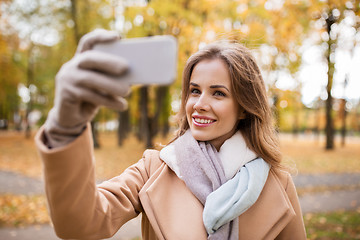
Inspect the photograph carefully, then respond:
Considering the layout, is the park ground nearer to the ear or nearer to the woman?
the woman

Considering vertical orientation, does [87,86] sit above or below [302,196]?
above

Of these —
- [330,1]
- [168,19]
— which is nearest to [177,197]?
[330,1]

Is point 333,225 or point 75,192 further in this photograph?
point 333,225

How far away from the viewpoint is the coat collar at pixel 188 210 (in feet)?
5.15

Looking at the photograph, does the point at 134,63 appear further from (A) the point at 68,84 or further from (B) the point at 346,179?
(B) the point at 346,179

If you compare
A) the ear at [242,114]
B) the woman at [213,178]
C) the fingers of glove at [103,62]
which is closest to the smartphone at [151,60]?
the fingers of glove at [103,62]

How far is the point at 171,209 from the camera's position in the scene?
5.37 feet

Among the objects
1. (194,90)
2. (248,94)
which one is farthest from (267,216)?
(194,90)

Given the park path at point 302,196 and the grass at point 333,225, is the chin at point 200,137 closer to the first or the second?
the park path at point 302,196

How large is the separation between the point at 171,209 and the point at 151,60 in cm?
110

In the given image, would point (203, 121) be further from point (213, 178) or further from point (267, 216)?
point (267, 216)

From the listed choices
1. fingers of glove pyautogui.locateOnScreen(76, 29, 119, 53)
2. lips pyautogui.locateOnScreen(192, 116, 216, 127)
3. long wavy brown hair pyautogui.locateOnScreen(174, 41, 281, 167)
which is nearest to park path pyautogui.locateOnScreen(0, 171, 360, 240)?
long wavy brown hair pyautogui.locateOnScreen(174, 41, 281, 167)

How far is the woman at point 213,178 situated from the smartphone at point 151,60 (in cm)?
55

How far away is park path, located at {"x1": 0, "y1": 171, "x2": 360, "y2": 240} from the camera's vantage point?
4.93 m
